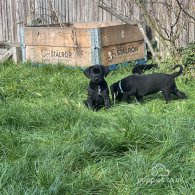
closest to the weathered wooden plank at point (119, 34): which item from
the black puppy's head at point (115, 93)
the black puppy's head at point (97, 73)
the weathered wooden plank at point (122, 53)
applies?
the weathered wooden plank at point (122, 53)

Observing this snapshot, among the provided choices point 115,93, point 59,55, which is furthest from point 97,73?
point 59,55

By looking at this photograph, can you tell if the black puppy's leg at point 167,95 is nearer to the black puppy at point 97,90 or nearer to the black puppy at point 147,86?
the black puppy at point 147,86

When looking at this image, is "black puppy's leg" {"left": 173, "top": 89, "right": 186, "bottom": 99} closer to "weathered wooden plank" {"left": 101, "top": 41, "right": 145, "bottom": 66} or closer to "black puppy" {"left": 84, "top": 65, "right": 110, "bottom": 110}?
"black puppy" {"left": 84, "top": 65, "right": 110, "bottom": 110}

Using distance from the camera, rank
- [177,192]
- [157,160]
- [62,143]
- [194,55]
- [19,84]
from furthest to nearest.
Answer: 1. [194,55]
2. [19,84]
3. [62,143]
4. [157,160]
5. [177,192]

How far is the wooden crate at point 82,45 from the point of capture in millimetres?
9273

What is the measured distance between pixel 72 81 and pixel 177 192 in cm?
462

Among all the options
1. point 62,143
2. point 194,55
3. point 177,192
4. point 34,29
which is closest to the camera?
point 177,192

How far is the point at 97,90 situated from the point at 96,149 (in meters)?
2.22

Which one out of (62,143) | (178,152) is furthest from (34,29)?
(178,152)

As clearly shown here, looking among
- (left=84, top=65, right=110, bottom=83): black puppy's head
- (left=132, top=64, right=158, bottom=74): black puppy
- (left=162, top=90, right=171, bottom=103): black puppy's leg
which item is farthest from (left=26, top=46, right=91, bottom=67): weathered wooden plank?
(left=162, top=90, right=171, bottom=103): black puppy's leg

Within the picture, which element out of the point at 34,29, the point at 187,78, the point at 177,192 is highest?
the point at 34,29

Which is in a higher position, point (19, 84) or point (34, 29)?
point (34, 29)

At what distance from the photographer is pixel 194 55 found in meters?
8.32

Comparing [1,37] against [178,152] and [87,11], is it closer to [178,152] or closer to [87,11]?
[87,11]
